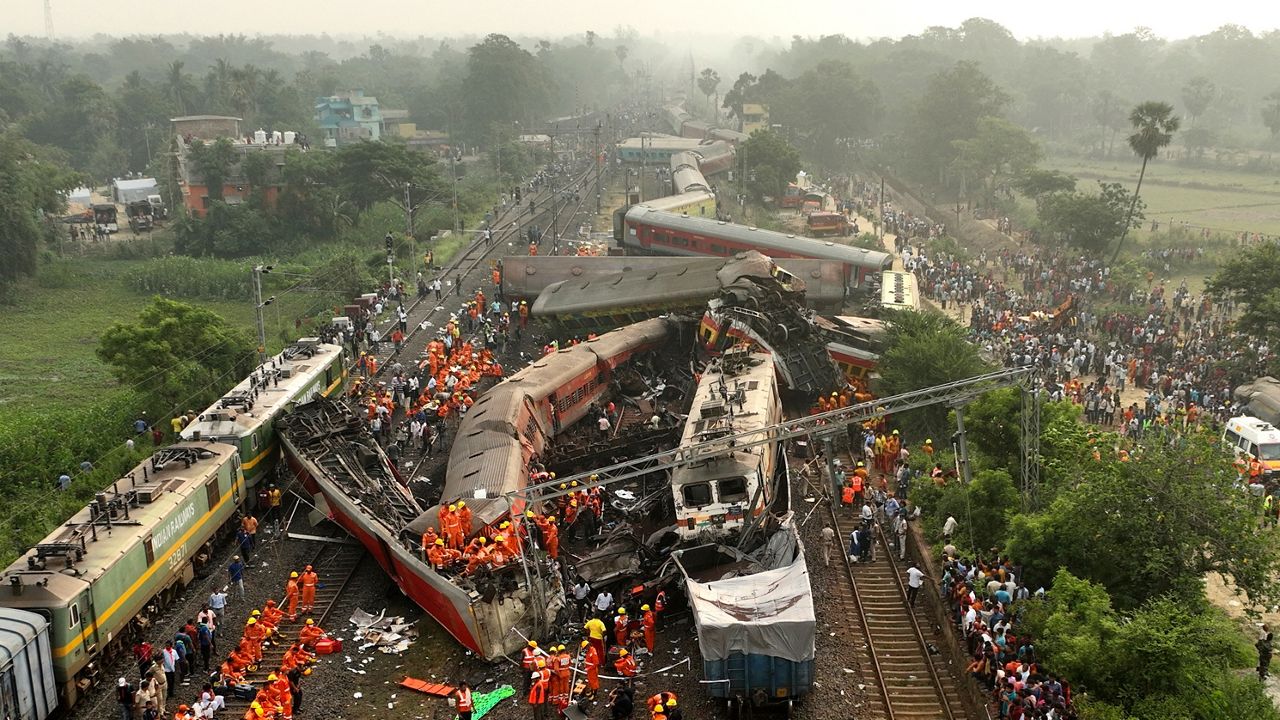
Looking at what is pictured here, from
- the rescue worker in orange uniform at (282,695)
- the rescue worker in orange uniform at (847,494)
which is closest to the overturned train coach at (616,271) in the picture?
the rescue worker in orange uniform at (847,494)

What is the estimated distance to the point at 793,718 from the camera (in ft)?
53.5

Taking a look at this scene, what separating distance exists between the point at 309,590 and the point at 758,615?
8.94m

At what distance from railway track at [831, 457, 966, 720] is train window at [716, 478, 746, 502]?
2744 millimetres

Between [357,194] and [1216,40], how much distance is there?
122 metres

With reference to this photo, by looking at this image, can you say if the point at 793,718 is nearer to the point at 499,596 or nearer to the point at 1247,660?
the point at 499,596

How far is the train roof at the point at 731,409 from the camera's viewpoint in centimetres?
2025

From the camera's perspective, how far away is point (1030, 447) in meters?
21.6

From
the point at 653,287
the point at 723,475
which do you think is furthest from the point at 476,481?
the point at 653,287

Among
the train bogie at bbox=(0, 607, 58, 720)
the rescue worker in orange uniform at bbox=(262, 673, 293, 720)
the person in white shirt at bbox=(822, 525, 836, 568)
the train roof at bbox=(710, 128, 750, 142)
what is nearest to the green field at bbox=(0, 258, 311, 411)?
the train bogie at bbox=(0, 607, 58, 720)

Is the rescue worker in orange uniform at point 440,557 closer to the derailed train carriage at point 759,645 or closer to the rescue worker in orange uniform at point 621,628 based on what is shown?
the rescue worker in orange uniform at point 621,628

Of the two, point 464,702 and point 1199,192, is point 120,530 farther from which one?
point 1199,192

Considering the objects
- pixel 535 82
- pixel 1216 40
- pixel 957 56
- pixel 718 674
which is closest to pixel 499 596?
pixel 718 674

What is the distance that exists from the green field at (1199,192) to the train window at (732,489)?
5106 cm

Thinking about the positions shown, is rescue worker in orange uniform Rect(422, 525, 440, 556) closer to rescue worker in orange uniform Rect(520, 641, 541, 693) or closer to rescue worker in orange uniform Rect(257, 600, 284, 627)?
rescue worker in orange uniform Rect(520, 641, 541, 693)
